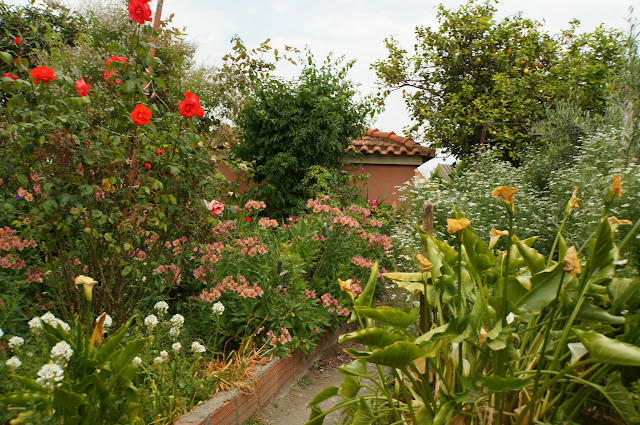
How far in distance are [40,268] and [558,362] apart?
3.15 metres

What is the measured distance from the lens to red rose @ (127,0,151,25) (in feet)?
8.68

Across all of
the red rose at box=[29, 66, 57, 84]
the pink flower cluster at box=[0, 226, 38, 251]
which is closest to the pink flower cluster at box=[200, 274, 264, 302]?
the pink flower cluster at box=[0, 226, 38, 251]

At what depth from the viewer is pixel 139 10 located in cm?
267

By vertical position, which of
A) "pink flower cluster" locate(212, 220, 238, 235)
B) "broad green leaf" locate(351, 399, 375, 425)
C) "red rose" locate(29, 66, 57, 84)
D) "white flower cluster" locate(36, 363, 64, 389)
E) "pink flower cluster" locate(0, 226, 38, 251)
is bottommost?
"broad green leaf" locate(351, 399, 375, 425)

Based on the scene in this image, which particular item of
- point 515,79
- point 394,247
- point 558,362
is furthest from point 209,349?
point 515,79

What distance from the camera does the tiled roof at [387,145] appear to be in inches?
334

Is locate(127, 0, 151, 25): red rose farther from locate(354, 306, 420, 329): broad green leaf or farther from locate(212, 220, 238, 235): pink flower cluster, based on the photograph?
locate(354, 306, 420, 329): broad green leaf

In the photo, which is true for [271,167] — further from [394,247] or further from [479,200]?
[479,200]

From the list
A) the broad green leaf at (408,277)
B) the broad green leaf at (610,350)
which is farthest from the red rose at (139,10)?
the broad green leaf at (610,350)

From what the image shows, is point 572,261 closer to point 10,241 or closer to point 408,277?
point 408,277

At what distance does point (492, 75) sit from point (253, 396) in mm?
10370

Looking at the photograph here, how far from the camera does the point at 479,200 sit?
540cm

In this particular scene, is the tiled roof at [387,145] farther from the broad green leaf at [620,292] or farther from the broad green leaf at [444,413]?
the broad green leaf at [444,413]

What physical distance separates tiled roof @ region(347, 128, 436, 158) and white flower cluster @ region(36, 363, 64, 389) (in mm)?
6574
